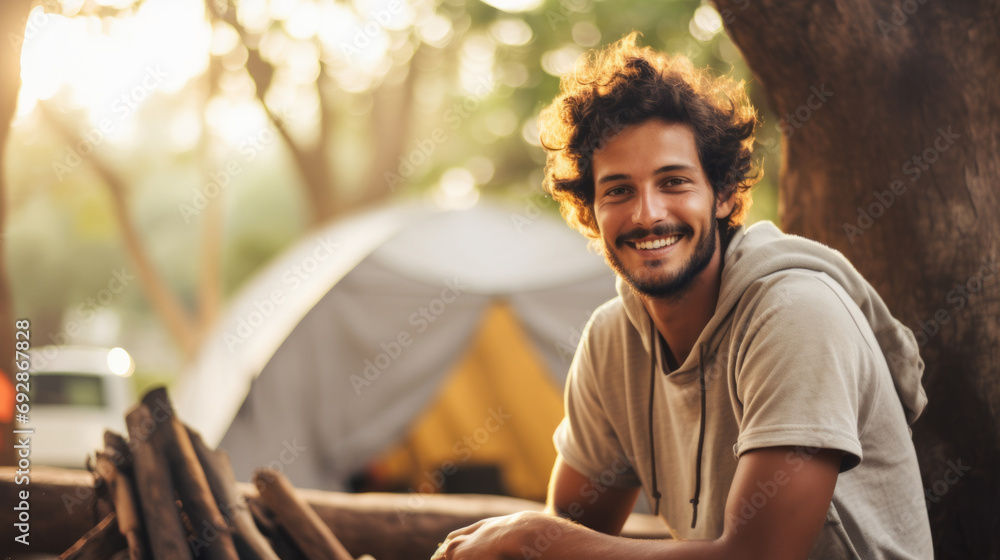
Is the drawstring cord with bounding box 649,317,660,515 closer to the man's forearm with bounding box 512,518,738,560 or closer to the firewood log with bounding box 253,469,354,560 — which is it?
the man's forearm with bounding box 512,518,738,560

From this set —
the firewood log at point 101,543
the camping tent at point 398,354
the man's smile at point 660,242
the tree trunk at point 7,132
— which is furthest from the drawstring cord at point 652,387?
the camping tent at point 398,354

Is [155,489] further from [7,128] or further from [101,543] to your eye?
[7,128]

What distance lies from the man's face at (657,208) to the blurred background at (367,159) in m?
1.51

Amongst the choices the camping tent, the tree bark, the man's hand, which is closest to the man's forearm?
the man's hand

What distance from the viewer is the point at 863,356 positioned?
164cm

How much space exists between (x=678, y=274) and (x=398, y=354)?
4.04 meters

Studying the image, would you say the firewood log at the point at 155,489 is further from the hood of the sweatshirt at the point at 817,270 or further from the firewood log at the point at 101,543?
the hood of the sweatshirt at the point at 817,270

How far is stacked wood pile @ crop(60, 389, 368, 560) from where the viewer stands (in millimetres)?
2113

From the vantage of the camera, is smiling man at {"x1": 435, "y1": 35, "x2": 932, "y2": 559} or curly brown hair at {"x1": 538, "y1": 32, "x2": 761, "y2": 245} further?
curly brown hair at {"x1": 538, "y1": 32, "x2": 761, "y2": 245}

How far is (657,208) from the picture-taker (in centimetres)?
190

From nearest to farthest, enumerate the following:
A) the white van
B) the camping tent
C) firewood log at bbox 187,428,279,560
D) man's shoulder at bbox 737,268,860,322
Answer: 1. man's shoulder at bbox 737,268,860,322
2. firewood log at bbox 187,428,279,560
3. the camping tent
4. the white van

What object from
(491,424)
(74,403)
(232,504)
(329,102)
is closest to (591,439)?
(232,504)

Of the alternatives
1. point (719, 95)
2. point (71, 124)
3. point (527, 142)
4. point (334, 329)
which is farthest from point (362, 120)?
point (719, 95)

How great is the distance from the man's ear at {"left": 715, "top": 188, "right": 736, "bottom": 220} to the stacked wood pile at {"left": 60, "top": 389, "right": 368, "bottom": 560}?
1.45 m
